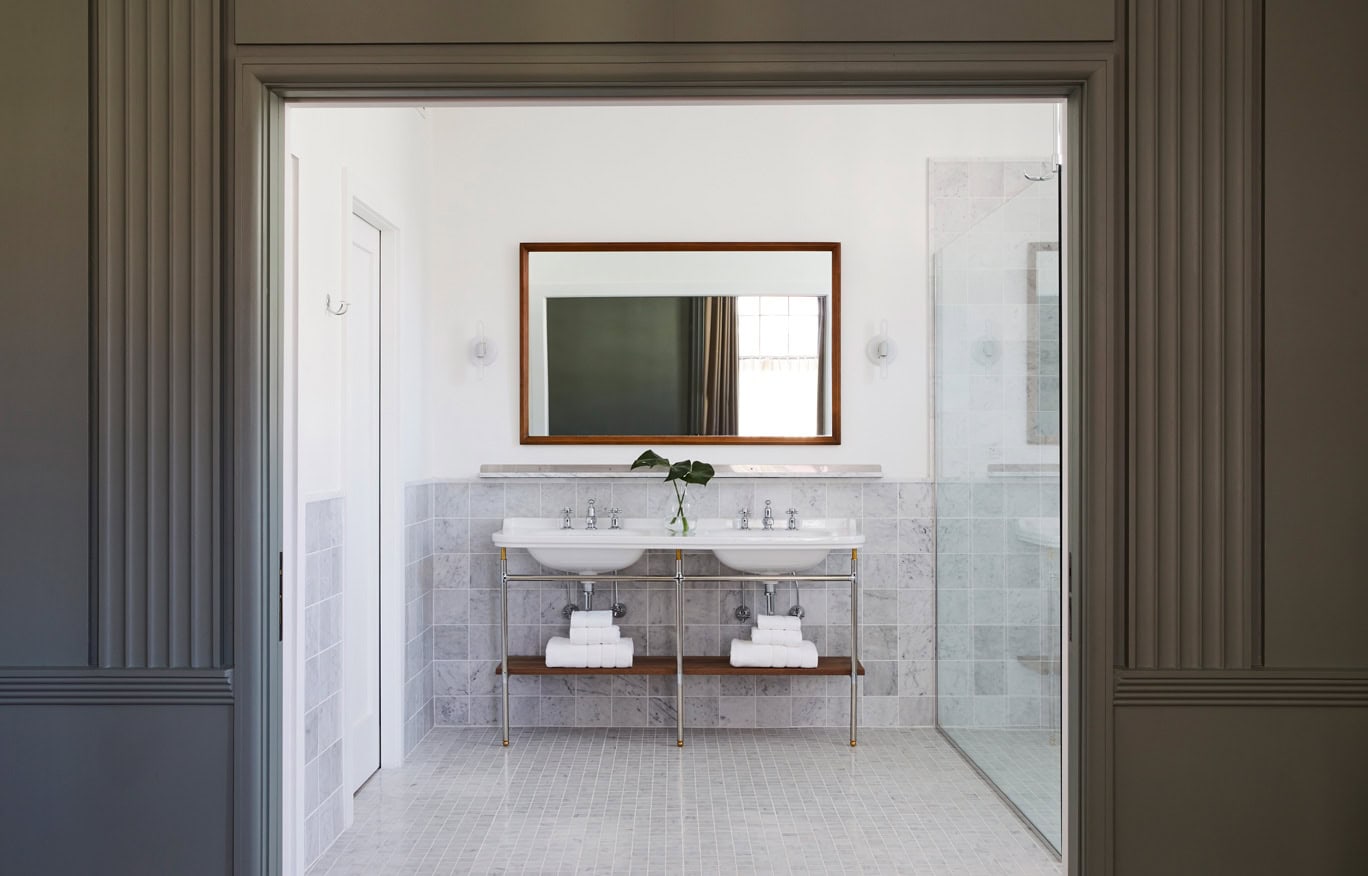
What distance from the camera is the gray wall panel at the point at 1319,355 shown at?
1778mm

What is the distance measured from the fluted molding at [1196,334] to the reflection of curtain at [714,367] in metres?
2.58

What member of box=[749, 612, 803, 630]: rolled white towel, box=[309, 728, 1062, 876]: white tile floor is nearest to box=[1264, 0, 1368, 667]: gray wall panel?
box=[309, 728, 1062, 876]: white tile floor

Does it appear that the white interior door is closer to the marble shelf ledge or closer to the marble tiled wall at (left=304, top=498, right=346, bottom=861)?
the marble tiled wall at (left=304, top=498, right=346, bottom=861)

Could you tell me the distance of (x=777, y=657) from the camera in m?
3.91

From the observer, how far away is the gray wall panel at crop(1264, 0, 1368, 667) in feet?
5.83

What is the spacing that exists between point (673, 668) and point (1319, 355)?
2.73 m

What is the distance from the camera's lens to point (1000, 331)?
3461mm

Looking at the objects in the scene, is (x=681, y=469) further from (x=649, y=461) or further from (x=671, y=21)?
(x=671, y=21)

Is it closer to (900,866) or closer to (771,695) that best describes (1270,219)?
(900,866)

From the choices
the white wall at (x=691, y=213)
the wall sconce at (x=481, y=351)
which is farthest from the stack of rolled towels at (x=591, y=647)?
the wall sconce at (x=481, y=351)

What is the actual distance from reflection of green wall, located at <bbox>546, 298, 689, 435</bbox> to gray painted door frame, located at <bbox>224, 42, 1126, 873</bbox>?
2.50 m

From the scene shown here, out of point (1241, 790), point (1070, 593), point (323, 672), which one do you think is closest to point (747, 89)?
point (1070, 593)

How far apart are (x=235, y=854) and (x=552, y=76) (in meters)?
1.55

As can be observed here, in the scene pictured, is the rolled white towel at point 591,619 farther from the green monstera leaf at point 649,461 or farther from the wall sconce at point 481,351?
the wall sconce at point 481,351
